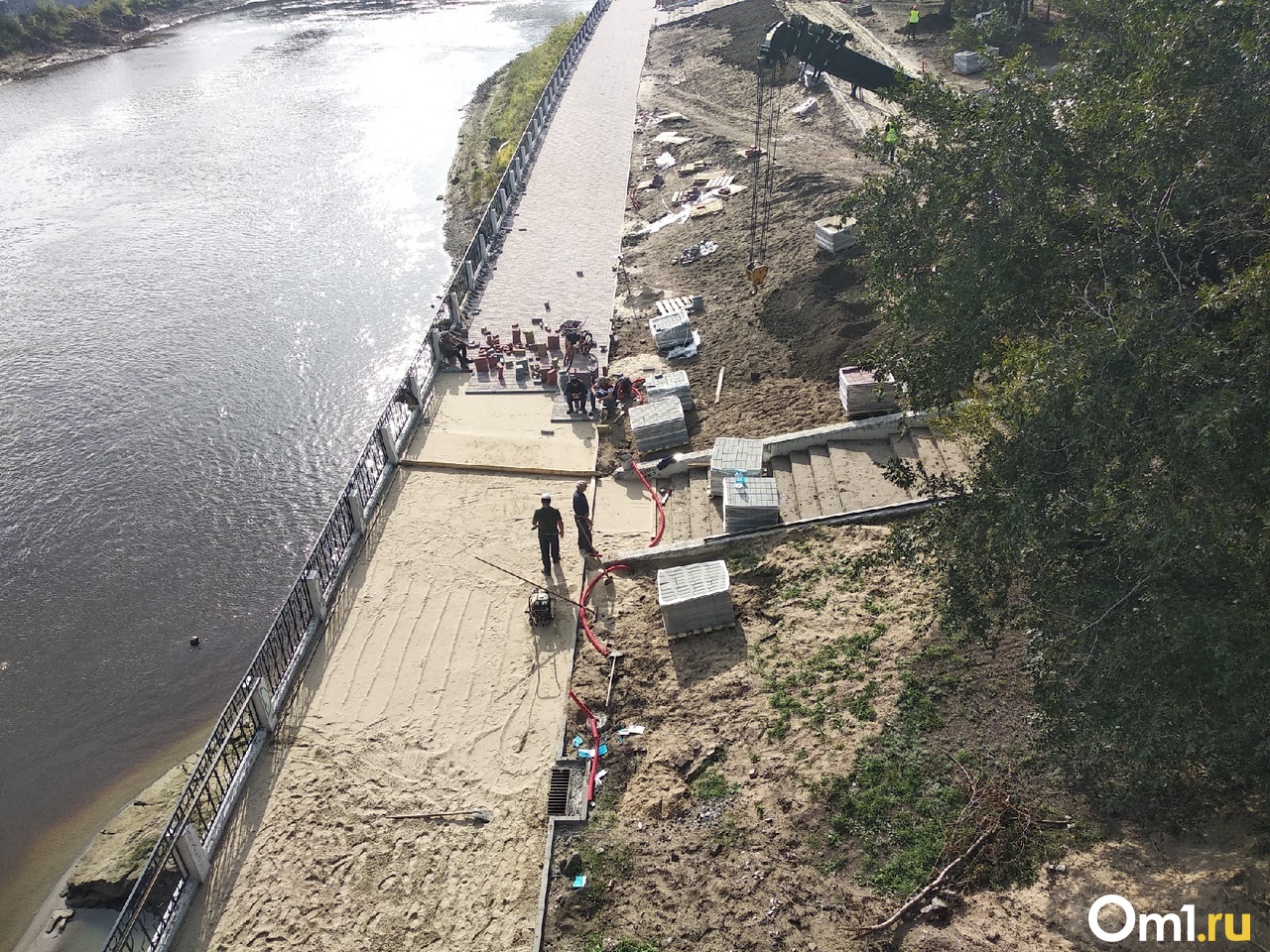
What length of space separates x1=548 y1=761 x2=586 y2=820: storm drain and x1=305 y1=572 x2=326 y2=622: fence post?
5.01 meters

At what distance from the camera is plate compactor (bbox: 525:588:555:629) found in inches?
588

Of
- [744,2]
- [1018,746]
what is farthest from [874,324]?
[744,2]

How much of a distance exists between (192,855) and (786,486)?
35.1ft

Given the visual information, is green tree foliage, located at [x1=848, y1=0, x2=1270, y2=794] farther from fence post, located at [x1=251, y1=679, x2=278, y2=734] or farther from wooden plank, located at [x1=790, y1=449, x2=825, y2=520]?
fence post, located at [x1=251, y1=679, x2=278, y2=734]

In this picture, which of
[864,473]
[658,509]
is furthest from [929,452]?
[658,509]

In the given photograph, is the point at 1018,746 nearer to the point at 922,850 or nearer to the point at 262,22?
the point at 922,850

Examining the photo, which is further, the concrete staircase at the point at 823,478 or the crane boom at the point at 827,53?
the crane boom at the point at 827,53

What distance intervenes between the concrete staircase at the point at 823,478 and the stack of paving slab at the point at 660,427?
3.75 feet

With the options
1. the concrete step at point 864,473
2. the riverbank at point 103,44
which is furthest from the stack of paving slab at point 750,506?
the riverbank at point 103,44

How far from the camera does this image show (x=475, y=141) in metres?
43.3

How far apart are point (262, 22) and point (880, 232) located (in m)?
73.6

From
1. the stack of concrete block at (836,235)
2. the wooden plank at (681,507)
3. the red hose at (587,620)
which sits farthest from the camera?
the stack of concrete block at (836,235)

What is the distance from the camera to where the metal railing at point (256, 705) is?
1115 centimetres

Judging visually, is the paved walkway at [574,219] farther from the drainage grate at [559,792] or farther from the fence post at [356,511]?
the drainage grate at [559,792]
